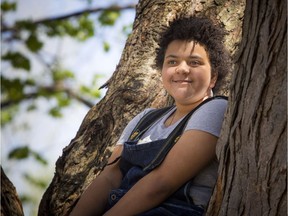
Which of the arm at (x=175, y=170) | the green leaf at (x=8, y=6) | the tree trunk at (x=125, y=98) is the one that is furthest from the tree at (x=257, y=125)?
the green leaf at (x=8, y=6)

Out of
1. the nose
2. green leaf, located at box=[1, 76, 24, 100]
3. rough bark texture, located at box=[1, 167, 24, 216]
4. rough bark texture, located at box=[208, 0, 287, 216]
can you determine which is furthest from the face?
green leaf, located at box=[1, 76, 24, 100]

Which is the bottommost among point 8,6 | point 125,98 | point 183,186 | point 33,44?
point 183,186

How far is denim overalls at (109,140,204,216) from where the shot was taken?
283 cm

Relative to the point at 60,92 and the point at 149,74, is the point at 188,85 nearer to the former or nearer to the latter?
the point at 149,74

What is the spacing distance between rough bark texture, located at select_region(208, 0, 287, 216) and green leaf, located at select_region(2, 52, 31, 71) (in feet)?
15.3

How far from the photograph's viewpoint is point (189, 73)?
Result: 310 cm

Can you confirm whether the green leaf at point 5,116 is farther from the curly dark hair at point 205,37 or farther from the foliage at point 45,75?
the curly dark hair at point 205,37

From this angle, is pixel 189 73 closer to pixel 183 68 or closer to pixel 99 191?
pixel 183 68

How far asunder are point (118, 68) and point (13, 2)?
395 cm

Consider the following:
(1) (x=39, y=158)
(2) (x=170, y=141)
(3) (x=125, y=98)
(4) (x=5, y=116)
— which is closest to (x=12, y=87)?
(1) (x=39, y=158)

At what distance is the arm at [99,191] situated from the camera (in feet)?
10.8

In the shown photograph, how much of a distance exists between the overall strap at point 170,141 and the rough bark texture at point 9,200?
2.04 ft

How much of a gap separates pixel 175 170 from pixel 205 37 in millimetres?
770

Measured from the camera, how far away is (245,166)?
240cm
